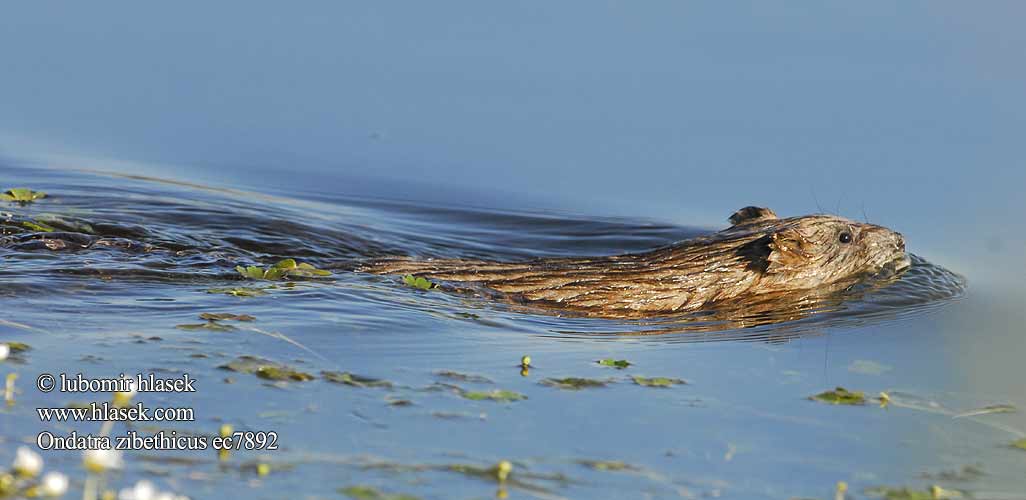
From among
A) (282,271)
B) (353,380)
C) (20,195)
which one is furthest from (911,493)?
(20,195)

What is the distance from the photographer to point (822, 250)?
25.4ft

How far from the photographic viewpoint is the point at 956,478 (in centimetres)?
429

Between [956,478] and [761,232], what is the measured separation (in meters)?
3.31

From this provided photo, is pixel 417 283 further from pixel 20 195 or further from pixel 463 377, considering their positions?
pixel 20 195

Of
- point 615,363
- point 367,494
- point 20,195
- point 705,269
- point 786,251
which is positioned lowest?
point 367,494

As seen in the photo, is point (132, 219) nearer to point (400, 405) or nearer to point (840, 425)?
point (400, 405)

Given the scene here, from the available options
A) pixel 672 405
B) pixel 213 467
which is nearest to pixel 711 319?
pixel 672 405

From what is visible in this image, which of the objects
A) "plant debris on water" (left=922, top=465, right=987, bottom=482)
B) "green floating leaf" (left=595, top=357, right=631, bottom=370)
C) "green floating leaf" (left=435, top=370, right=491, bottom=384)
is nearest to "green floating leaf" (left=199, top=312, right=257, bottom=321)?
"green floating leaf" (left=435, top=370, right=491, bottom=384)

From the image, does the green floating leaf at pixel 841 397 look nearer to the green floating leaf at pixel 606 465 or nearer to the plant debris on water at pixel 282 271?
the green floating leaf at pixel 606 465

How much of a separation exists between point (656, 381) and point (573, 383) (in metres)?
0.39

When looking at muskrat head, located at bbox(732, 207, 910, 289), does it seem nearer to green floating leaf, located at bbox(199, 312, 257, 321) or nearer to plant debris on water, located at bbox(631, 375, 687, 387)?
plant debris on water, located at bbox(631, 375, 687, 387)

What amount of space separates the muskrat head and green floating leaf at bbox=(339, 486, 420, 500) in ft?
13.9

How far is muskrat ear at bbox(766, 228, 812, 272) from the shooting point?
740 cm

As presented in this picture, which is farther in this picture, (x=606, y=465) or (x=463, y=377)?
(x=463, y=377)
